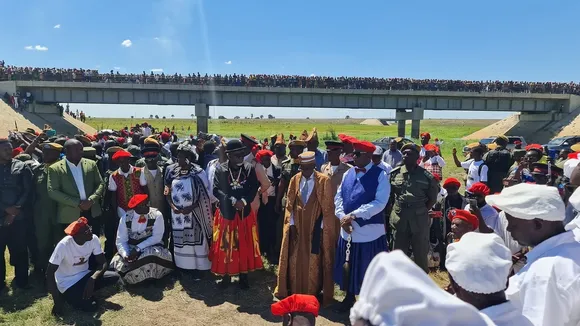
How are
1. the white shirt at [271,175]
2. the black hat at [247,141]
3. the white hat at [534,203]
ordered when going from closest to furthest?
the white hat at [534,203] < the black hat at [247,141] < the white shirt at [271,175]

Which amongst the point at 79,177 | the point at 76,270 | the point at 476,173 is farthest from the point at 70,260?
the point at 476,173

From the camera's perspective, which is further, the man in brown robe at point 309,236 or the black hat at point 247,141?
the black hat at point 247,141

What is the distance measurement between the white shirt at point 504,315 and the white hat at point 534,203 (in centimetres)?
69

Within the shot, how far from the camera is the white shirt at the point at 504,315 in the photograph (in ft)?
5.52

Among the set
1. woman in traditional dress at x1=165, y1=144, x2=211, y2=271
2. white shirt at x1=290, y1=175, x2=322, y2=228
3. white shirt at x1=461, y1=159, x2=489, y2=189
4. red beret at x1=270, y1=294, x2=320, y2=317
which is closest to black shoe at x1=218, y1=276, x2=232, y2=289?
woman in traditional dress at x1=165, y1=144, x2=211, y2=271

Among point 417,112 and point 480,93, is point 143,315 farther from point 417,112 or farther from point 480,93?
point 480,93

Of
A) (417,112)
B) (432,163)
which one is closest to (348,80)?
(417,112)

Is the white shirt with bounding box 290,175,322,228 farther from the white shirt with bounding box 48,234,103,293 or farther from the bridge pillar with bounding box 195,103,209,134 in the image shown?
the bridge pillar with bounding box 195,103,209,134

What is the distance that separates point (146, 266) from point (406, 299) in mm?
5092

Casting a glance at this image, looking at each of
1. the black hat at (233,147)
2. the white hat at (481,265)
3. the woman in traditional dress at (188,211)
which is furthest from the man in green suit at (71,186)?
the white hat at (481,265)

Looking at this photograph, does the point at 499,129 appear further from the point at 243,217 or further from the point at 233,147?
the point at 233,147

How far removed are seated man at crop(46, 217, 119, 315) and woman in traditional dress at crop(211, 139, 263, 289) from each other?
148 centimetres

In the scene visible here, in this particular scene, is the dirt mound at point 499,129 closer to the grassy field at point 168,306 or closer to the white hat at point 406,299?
the grassy field at point 168,306

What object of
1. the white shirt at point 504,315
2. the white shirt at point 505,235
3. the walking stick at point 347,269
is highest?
the white shirt at point 504,315
